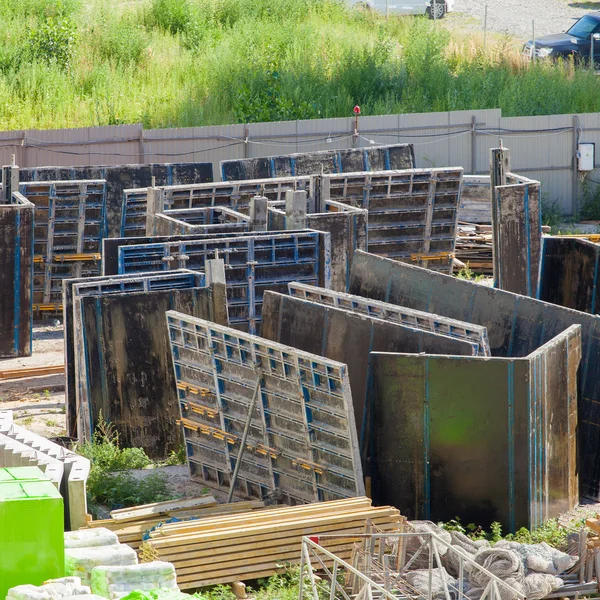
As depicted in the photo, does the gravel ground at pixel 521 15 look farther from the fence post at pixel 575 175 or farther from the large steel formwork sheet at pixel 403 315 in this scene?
the large steel formwork sheet at pixel 403 315

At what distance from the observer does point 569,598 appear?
10219 millimetres

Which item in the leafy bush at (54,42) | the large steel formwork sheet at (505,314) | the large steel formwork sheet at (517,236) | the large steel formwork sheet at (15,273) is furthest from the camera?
the leafy bush at (54,42)

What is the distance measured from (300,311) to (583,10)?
132ft

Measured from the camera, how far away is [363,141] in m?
28.6

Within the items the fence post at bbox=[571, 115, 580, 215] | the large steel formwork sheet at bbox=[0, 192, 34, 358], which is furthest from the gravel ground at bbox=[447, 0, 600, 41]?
the large steel formwork sheet at bbox=[0, 192, 34, 358]

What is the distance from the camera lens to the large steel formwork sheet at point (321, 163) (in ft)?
80.1

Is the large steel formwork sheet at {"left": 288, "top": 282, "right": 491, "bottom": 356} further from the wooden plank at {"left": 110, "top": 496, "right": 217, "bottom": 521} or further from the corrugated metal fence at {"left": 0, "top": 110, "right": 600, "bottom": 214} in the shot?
the corrugated metal fence at {"left": 0, "top": 110, "right": 600, "bottom": 214}

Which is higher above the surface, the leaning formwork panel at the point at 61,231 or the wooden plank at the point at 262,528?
the leaning formwork panel at the point at 61,231

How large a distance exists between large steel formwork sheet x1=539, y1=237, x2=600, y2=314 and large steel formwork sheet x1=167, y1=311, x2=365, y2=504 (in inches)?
245

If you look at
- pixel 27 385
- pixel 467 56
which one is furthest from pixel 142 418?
pixel 467 56

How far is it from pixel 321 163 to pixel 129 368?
11.7m

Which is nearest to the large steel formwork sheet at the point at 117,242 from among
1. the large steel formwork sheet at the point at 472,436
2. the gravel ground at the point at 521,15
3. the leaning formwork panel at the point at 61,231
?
the leaning formwork panel at the point at 61,231

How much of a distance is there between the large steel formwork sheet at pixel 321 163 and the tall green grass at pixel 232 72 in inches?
242

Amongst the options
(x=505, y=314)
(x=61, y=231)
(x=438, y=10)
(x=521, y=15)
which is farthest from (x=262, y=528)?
(x=521, y=15)
